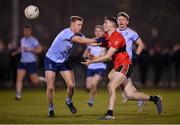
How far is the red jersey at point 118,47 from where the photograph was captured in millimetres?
17531

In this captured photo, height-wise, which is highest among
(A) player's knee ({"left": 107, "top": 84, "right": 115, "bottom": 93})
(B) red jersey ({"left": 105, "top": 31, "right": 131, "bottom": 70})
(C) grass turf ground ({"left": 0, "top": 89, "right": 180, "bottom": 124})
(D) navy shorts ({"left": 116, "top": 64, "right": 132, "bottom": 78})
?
(B) red jersey ({"left": 105, "top": 31, "right": 131, "bottom": 70})

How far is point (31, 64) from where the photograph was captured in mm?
27203

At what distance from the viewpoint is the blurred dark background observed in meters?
38.7

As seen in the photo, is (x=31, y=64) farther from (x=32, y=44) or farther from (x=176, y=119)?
(x=176, y=119)

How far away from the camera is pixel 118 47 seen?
57.7ft

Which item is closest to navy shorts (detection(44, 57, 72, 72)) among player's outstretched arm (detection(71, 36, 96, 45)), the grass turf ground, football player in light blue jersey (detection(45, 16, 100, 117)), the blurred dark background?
football player in light blue jersey (detection(45, 16, 100, 117))

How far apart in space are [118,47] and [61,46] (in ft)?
6.20

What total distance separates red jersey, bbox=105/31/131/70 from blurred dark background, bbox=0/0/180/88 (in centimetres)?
2009

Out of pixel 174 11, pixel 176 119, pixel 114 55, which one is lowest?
pixel 176 119

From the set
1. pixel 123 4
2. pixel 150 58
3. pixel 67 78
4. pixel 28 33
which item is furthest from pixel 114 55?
pixel 123 4

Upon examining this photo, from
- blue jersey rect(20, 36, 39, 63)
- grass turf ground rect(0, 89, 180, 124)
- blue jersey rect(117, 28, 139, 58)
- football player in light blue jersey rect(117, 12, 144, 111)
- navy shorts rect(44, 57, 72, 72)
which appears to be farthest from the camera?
blue jersey rect(20, 36, 39, 63)

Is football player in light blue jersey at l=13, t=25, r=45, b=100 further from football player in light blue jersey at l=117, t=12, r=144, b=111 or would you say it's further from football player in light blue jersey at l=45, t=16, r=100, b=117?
football player in light blue jersey at l=45, t=16, r=100, b=117

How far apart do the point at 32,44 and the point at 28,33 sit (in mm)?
467

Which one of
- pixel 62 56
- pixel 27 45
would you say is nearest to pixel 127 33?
pixel 62 56
